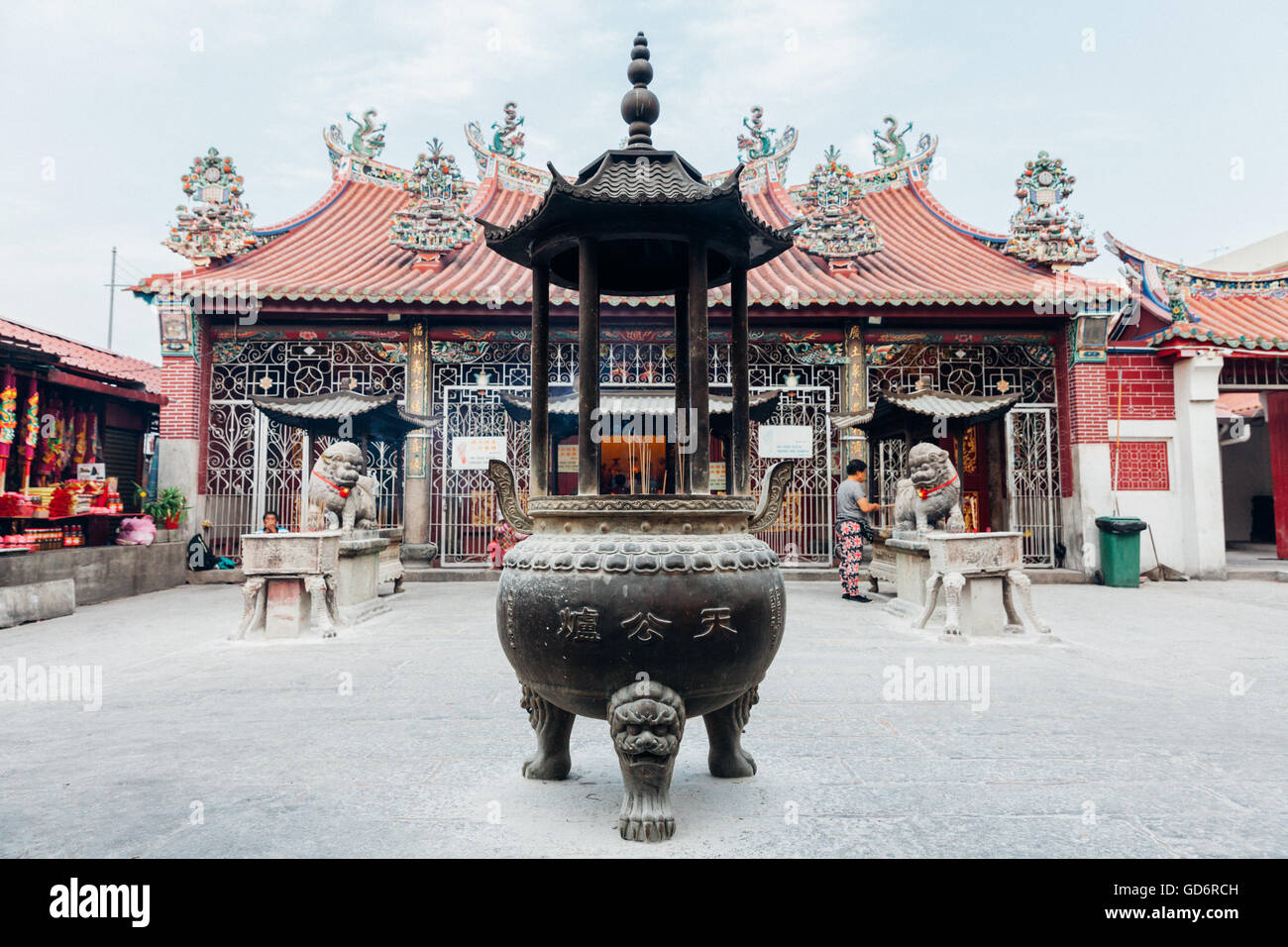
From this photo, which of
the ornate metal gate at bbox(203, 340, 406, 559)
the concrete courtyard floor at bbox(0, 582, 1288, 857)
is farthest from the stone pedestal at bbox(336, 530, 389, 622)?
the ornate metal gate at bbox(203, 340, 406, 559)

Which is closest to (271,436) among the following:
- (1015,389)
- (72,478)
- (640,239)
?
(72,478)

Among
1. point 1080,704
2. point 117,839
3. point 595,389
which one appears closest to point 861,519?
point 1080,704

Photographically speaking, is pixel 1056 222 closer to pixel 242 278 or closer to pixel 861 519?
pixel 861 519

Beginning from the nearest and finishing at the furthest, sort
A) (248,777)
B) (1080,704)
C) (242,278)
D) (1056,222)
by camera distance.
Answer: (248,777)
(1080,704)
(242,278)
(1056,222)

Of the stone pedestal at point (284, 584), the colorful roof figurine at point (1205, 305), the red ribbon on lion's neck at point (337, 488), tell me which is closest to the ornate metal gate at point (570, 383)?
the red ribbon on lion's neck at point (337, 488)

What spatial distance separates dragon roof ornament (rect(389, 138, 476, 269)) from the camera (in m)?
11.7

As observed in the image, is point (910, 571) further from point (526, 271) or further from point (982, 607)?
point (526, 271)

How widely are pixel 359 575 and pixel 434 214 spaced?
268 inches

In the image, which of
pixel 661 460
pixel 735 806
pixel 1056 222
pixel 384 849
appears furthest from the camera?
pixel 661 460

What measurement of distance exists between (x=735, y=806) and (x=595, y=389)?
181 cm

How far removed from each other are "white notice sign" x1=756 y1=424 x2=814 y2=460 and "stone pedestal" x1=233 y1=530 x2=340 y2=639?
21.5 feet

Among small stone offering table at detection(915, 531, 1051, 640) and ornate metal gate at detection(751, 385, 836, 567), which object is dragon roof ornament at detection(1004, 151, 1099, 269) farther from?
small stone offering table at detection(915, 531, 1051, 640)

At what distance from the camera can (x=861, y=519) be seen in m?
9.17

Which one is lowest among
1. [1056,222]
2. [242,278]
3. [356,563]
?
[356,563]
